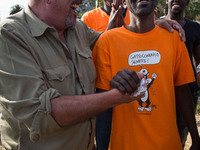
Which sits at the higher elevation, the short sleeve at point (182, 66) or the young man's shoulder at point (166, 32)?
the young man's shoulder at point (166, 32)

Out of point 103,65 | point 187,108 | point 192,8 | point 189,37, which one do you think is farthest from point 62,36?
point 192,8

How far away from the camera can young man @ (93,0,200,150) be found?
202 cm

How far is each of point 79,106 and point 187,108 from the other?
112cm

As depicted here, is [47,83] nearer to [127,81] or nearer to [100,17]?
[127,81]

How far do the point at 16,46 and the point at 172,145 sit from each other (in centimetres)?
155

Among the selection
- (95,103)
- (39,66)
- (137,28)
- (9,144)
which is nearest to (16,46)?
(39,66)

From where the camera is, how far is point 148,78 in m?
2.05

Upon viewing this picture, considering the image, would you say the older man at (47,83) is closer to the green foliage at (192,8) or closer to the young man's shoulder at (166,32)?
the young man's shoulder at (166,32)

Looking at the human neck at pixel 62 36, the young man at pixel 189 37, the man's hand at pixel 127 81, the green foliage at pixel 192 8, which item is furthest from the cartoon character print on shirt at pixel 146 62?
the green foliage at pixel 192 8

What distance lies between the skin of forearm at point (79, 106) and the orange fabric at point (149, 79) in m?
0.44

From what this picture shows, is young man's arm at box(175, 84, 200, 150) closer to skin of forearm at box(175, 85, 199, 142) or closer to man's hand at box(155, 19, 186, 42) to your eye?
skin of forearm at box(175, 85, 199, 142)

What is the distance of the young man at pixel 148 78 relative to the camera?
2.02 meters

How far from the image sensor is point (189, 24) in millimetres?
Result: 3268

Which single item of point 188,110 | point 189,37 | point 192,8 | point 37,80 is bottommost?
point 192,8
